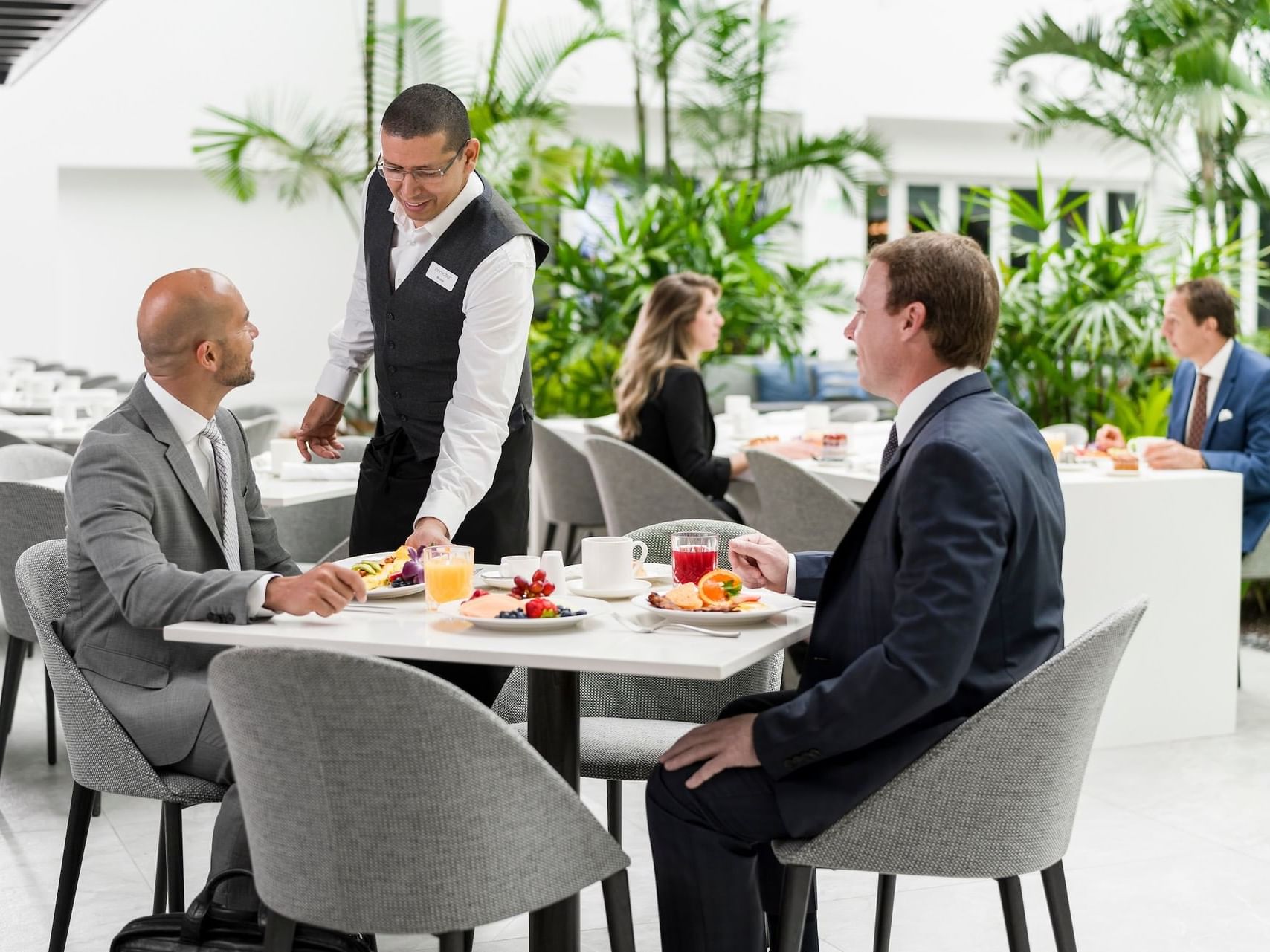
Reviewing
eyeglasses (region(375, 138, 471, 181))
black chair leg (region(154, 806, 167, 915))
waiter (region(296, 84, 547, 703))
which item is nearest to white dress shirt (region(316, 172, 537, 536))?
waiter (region(296, 84, 547, 703))

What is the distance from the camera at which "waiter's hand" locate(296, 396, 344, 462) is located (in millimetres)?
3252

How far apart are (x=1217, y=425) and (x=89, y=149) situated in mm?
11705

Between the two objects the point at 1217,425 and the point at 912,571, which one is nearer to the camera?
the point at 912,571

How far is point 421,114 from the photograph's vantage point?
280 cm

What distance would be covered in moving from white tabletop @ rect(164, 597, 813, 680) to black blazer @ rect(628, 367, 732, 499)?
2714 mm

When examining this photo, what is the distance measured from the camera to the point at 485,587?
2469mm

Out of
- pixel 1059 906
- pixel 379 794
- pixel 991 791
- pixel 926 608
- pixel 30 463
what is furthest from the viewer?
pixel 30 463

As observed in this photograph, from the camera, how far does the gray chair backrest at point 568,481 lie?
5980 millimetres

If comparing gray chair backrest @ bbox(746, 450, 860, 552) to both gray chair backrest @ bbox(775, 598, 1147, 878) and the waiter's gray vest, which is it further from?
gray chair backrest @ bbox(775, 598, 1147, 878)

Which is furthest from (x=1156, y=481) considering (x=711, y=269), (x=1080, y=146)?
(x=1080, y=146)

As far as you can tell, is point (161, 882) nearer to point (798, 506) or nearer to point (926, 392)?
point (926, 392)

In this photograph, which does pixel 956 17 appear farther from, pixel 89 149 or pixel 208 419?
pixel 208 419

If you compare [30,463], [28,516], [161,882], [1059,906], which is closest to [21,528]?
[28,516]

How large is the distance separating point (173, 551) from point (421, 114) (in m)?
0.95
